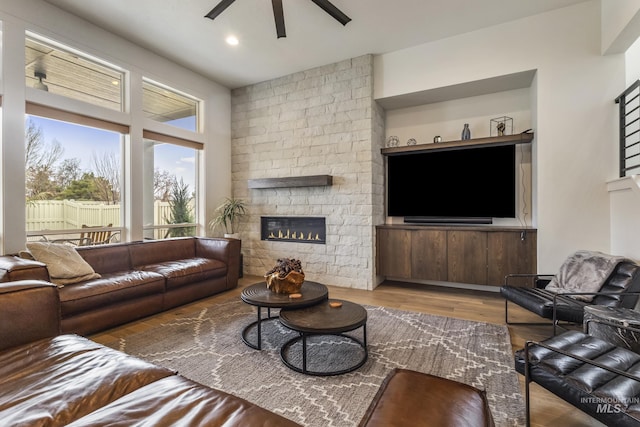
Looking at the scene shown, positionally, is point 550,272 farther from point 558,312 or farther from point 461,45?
point 461,45

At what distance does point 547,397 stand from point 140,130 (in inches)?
193

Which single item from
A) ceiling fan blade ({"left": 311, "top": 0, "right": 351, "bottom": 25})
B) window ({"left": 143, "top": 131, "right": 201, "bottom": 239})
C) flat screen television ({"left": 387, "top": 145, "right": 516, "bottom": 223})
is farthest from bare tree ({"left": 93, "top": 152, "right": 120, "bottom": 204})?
flat screen television ({"left": 387, "top": 145, "right": 516, "bottom": 223})

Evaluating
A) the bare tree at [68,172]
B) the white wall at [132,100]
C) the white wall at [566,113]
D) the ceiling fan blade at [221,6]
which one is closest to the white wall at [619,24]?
the white wall at [566,113]

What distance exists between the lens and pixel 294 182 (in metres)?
4.59

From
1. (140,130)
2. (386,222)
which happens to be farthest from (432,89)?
(140,130)

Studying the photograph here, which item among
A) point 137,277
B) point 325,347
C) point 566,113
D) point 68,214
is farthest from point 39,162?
point 566,113

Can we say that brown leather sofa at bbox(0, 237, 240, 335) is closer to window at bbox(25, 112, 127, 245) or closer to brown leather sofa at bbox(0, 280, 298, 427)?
window at bbox(25, 112, 127, 245)

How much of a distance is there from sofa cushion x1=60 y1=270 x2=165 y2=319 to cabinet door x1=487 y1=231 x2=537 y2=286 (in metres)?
3.88

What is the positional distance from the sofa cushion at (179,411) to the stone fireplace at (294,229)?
11.6 feet

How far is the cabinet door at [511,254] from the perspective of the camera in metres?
3.54

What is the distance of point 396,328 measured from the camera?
283 cm

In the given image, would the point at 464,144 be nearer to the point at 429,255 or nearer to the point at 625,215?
the point at 429,255

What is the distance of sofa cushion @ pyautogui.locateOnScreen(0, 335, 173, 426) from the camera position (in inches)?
38.9

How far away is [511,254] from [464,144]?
151 cm
